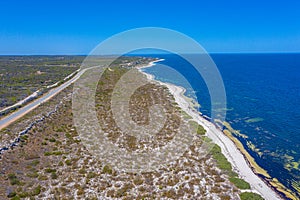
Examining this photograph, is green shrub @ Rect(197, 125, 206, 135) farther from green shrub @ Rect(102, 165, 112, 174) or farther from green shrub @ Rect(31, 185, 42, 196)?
green shrub @ Rect(31, 185, 42, 196)

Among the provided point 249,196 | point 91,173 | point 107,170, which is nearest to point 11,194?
point 91,173

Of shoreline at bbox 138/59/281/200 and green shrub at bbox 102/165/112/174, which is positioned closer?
shoreline at bbox 138/59/281/200

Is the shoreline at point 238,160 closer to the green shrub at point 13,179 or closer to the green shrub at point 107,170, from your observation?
the green shrub at point 107,170

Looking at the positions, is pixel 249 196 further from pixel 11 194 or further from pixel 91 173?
pixel 11 194

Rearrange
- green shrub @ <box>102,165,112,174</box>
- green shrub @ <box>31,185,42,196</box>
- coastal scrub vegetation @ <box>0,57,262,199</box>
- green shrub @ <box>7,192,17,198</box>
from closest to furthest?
green shrub @ <box>7,192,17,198</box> < green shrub @ <box>31,185,42,196</box> < coastal scrub vegetation @ <box>0,57,262,199</box> < green shrub @ <box>102,165,112,174</box>

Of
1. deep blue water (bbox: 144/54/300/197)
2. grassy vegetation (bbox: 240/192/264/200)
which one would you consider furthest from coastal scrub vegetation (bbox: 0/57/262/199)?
deep blue water (bbox: 144/54/300/197)

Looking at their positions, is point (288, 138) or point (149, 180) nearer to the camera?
point (149, 180)

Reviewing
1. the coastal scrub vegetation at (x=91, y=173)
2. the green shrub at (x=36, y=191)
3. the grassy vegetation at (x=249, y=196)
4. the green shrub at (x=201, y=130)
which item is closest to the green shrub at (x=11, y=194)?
the coastal scrub vegetation at (x=91, y=173)

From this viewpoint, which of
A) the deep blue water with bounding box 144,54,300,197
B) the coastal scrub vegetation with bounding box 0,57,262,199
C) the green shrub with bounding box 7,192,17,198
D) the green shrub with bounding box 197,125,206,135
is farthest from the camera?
the green shrub with bounding box 197,125,206,135

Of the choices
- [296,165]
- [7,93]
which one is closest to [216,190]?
[296,165]

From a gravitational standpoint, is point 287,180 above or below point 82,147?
below

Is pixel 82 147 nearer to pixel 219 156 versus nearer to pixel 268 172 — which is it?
pixel 219 156
